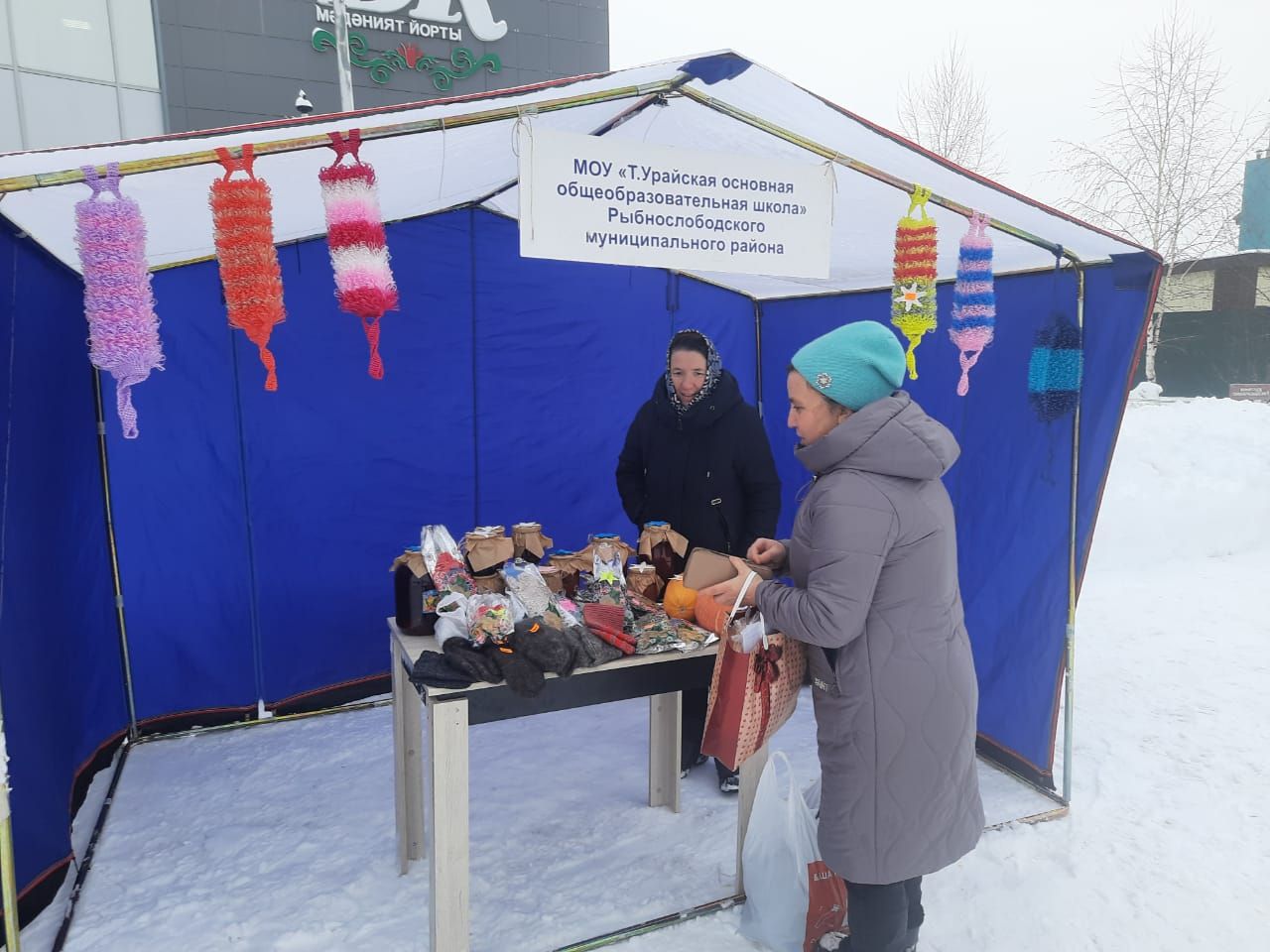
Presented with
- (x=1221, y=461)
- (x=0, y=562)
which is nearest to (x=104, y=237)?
(x=0, y=562)

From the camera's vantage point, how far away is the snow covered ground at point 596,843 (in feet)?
7.86

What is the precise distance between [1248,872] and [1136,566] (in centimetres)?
496

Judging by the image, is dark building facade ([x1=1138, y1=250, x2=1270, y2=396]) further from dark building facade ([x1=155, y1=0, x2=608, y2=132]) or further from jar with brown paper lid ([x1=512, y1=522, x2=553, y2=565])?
jar with brown paper lid ([x1=512, y1=522, x2=553, y2=565])

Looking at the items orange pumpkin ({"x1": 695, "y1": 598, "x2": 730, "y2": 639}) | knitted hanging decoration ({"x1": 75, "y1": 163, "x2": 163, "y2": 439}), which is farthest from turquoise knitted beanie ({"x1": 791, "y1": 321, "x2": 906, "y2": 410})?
knitted hanging decoration ({"x1": 75, "y1": 163, "x2": 163, "y2": 439})

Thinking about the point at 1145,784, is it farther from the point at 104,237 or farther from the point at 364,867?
the point at 104,237

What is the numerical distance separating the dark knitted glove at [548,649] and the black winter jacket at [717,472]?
0.98 meters

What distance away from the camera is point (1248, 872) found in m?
2.69

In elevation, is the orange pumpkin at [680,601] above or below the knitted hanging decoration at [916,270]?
below

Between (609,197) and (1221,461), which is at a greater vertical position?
(609,197)

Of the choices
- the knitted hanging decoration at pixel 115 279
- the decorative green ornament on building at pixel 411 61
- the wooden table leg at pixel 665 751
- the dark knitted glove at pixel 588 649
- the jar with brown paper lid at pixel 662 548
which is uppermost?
the decorative green ornament on building at pixel 411 61

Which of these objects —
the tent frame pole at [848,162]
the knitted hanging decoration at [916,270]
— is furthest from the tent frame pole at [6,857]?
the knitted hanging decoration at [916,270]

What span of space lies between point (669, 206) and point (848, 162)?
62 cm

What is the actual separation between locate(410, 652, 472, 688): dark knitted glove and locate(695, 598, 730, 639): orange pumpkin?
24.4 inches

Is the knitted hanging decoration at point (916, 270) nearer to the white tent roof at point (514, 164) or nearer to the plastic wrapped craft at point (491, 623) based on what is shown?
the white tent roof at point (514, 164)
